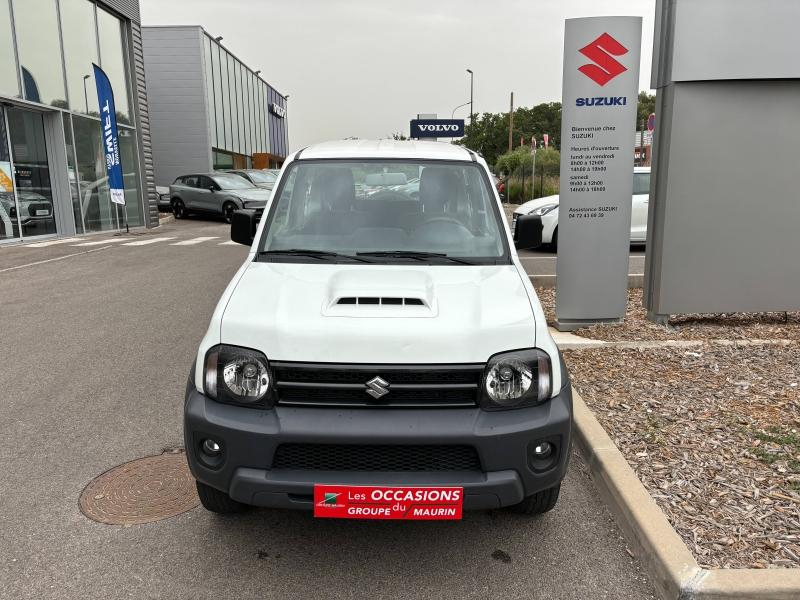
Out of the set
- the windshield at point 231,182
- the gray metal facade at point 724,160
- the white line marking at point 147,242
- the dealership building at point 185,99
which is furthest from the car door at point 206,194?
the gray metal facade at point 724,160

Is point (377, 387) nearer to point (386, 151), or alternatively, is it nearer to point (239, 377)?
point (239, 377)

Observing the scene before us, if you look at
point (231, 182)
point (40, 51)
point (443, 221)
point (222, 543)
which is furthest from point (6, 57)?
point (222, 543)

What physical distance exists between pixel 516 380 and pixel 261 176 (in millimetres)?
24593

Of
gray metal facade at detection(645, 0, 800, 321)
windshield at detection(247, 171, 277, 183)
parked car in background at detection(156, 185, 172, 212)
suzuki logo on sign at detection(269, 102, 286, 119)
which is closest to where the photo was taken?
gray metal facade at detection(645, 0, 800, 321)

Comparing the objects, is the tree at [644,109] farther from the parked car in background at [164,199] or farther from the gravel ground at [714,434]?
the gravel ground at [714,434]

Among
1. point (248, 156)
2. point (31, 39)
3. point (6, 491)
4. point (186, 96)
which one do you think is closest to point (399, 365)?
point (6, 491)

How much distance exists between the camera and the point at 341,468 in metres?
2.65

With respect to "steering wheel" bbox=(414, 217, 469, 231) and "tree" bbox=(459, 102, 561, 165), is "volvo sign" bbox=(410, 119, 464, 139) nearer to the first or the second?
"steering wheel" bbox=(414, 217, 469, 231)

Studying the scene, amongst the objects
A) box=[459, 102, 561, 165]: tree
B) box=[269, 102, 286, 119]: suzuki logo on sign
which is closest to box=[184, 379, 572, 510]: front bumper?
box=[269, 102, 286, 119]: suzuki logo on sign

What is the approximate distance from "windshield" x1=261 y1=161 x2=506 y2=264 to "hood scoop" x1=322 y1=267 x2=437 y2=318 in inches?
14.1

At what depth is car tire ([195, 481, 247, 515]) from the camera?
3.05 metres

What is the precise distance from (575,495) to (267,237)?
228 cm

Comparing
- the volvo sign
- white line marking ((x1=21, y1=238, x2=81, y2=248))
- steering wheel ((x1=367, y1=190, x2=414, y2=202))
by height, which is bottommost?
white line marking ((x1=21, y1=238, x2=81, y2=248))

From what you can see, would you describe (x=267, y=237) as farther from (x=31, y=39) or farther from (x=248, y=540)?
(x=31, y=39)
